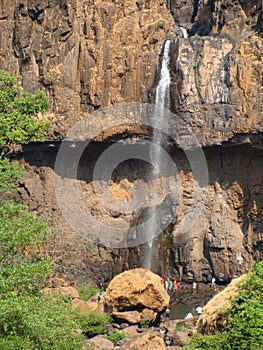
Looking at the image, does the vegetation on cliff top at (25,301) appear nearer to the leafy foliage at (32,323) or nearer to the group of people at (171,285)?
the leafy foliage at (32,323)

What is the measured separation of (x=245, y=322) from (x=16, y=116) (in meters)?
16.5

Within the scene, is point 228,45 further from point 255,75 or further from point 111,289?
point 111,289

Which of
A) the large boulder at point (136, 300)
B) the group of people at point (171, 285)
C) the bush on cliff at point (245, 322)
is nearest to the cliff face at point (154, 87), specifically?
the group of people at point (171, 285)

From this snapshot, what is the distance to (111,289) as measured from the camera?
26.8 m

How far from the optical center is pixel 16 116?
99.4 feet

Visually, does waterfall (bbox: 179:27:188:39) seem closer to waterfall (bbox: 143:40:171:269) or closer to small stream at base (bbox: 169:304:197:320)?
waterfall (bbox: 143:40:171:269)

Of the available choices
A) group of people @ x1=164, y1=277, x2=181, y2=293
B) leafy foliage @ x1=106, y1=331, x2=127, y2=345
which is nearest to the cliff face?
group of people @ x1=164, y1=277, x2=181, y2=293

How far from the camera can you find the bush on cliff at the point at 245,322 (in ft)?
57.7

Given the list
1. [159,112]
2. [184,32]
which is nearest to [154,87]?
[159,112]

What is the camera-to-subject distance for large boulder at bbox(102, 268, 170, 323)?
25.9m

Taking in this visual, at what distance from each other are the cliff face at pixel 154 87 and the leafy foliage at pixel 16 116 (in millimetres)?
8098

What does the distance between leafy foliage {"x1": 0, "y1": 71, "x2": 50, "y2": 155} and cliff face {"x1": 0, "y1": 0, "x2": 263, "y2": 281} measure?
8.10m

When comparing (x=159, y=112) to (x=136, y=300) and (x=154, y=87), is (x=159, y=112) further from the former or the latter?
(x=136, y=300)

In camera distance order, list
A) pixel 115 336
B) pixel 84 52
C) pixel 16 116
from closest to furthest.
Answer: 1. pixel 115 336
2. pixel 16 116
3. pixel 84 52
